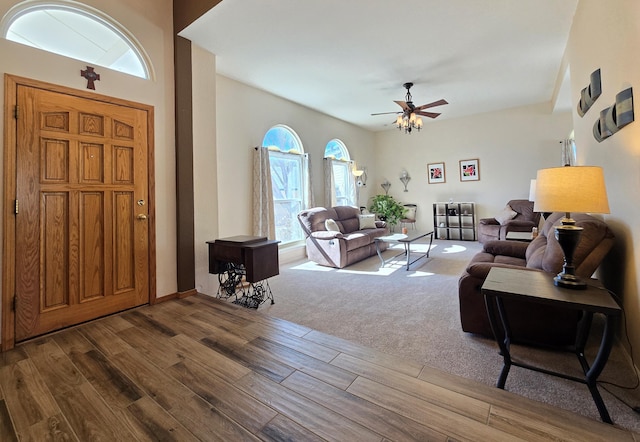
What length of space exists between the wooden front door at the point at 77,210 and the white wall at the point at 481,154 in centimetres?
680

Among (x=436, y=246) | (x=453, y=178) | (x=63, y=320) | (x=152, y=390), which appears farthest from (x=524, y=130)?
(x=63, y=320)

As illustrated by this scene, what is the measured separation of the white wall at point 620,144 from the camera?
169 cm

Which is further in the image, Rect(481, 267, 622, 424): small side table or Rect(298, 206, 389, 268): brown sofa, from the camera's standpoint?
Rect(298, 206, 389, 268): brown sofa

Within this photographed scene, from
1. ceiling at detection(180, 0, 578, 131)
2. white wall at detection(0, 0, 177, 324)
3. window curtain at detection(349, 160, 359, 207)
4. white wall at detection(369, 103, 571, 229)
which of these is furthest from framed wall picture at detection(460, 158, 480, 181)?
white wall at detection(0, 0, 177, 324)

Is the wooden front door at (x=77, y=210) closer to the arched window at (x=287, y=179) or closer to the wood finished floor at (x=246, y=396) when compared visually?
the wood finished floor at (x=246, y=396)

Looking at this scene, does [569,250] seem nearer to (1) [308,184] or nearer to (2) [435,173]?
(1) [308,184]

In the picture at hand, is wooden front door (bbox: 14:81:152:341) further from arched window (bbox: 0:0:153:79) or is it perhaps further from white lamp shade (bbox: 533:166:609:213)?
white lamp shade (bbox: 533:166:609:213)

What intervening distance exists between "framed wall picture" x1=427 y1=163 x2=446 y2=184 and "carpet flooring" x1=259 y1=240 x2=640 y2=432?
3.31 metres

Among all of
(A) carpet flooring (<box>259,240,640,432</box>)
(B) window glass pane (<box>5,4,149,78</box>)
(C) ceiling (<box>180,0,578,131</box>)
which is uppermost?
(C) ceiling (<box>180,0,578,131</box>)

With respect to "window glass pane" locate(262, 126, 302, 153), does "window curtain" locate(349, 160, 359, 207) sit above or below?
below

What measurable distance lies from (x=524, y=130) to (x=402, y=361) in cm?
696

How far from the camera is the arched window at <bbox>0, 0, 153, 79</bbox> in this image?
225 cm

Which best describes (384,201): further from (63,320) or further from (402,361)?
(63,320)

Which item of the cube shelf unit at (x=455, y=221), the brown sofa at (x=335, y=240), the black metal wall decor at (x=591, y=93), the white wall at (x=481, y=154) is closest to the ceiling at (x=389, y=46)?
the white wall at (x=481, y=154)
